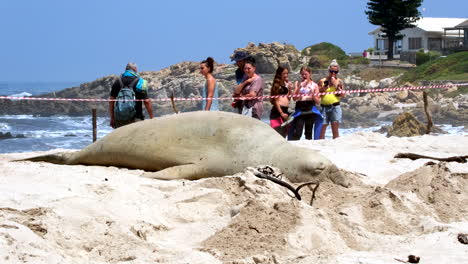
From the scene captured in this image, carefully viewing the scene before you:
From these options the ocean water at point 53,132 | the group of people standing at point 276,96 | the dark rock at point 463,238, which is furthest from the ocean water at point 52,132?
the dark rock at point 463,238

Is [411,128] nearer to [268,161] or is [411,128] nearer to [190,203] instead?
[268,161]

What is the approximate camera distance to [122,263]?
12.2ft

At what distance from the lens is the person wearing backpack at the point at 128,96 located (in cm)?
864

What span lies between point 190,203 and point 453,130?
78.2 ft

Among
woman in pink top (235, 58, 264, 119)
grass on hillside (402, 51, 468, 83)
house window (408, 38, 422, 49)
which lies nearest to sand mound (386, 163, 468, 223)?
woman in pink top (235, 58, 264, 119)

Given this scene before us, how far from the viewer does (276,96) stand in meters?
9.65

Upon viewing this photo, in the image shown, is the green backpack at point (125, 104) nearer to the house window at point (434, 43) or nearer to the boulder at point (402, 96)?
the boulder at point (402, 96)

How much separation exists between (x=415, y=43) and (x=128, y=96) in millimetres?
67130

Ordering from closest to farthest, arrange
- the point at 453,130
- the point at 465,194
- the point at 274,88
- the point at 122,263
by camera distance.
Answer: the point at 122,263 < the point at 465,194 < the point at 274,88 < the point at 453,130

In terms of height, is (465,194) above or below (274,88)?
below

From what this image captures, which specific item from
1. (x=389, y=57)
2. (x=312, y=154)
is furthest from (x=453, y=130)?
(x=389, y=57)

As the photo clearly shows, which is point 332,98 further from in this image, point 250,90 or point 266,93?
point 266,93

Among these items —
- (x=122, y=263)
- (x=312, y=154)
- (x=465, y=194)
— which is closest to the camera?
(x=122, y=263)

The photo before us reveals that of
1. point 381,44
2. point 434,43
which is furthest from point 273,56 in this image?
point 381,44
